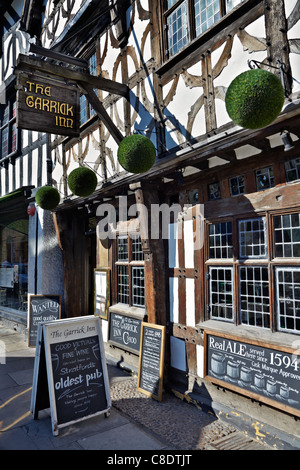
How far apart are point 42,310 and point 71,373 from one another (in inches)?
166

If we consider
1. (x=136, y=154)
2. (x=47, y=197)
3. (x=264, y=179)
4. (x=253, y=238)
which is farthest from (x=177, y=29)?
(x=47, y=197)

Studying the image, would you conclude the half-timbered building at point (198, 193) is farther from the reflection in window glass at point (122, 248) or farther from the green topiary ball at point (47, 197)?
the green topiary ball at point (47, 197)

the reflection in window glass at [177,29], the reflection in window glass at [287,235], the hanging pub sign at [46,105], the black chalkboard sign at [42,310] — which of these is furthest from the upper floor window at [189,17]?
the black chalkboard sign at [42,310]

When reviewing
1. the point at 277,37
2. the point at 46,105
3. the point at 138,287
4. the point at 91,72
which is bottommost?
the point at 138,287

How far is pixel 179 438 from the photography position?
3.97 meters

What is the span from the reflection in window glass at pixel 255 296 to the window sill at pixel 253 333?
114 millimetres

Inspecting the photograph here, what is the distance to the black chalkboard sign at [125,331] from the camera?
6.09 m

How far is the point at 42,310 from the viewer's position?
8.31m

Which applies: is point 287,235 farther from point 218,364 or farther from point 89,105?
point 89,105

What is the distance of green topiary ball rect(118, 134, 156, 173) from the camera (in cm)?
438

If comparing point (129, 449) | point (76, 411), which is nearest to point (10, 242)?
point (76, 411)

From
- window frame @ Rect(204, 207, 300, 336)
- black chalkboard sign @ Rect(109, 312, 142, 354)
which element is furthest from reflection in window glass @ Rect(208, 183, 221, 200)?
black chalkboard sign @ Rect(109, 312, 142, 354)

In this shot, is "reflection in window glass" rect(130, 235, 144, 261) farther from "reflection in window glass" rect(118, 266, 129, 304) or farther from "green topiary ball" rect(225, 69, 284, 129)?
"green topiary ball" rect(225, 69, 284, 129)

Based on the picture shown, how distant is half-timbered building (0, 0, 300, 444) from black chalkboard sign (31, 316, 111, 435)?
1138 mm
